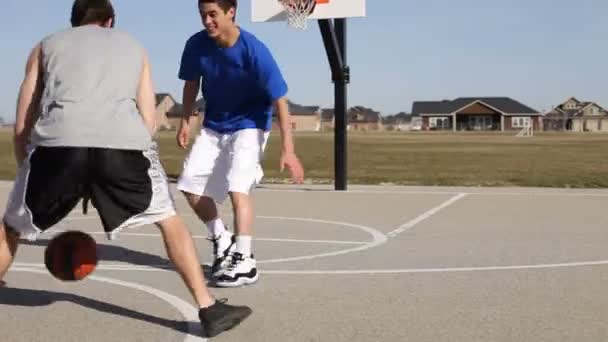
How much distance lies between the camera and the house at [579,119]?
5517 inches

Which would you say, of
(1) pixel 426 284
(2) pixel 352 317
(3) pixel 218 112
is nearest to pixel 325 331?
(2) pixel 352 317

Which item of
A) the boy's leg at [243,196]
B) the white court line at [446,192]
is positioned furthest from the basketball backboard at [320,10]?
the boy's leg at [243,196]

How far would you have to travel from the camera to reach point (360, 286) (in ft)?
19.5

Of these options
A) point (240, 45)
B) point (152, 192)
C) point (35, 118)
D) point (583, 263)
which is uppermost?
point (240, 45)

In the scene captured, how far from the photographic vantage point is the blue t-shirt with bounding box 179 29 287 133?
5859 mm

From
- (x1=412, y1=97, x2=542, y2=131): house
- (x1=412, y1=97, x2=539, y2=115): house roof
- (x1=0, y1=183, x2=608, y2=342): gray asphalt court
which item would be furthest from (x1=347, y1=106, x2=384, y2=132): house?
(x1=0, y1=183, x2=608, y2=342): gray asphalt court

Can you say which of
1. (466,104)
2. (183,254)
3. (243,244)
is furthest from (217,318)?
(466,104)

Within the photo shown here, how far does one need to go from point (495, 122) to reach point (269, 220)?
399 ft

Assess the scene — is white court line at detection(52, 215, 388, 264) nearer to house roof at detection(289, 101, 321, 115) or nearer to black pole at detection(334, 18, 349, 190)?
black pole at detection(334, 18, 349, 190)

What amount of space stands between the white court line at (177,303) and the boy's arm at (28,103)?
126cm

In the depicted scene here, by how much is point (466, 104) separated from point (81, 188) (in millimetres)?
131322

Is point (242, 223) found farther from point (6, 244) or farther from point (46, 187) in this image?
point (46, 187)

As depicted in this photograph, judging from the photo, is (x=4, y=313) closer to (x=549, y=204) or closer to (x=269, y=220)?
(x=269, y=220)

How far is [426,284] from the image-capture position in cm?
602
